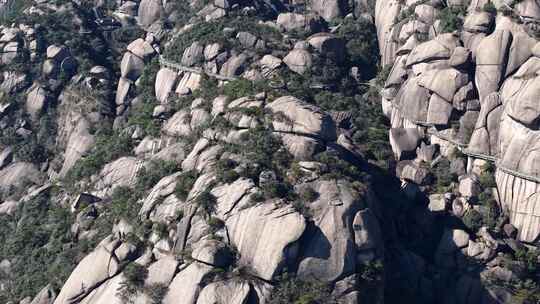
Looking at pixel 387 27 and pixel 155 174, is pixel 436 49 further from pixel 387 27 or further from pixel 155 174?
pixel 155 174

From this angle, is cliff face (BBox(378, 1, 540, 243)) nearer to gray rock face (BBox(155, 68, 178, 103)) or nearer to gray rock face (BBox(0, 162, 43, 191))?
gray rock face (BBox(155, 68, 178, 103))

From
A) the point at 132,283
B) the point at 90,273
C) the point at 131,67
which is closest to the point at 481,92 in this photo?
the point at 132,283

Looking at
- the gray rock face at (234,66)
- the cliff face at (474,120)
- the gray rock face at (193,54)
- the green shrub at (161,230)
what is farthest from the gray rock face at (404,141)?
the green shrub at (161,230)

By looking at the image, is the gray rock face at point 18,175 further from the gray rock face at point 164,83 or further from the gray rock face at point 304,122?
the gray rock face at point 304,122

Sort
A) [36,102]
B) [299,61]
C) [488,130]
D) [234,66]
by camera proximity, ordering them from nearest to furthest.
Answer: [488,130] → [299,61] → [234,66] → [36,102]

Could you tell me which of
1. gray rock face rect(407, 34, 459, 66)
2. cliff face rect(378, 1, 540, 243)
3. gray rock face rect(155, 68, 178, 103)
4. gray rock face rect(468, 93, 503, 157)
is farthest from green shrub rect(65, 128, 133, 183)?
gray rock face rect(468, 93, 503, 157)
